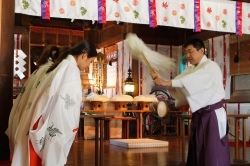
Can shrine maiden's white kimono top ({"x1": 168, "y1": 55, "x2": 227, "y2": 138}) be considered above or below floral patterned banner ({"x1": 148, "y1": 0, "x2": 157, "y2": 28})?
below

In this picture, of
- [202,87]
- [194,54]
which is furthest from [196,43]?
[202,87]

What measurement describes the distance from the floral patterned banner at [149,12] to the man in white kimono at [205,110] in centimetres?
152

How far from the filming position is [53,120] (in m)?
3.14

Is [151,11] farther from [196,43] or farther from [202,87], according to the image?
[202,87]

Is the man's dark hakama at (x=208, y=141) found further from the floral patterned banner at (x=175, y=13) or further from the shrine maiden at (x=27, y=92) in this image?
the floral patterned banner at (x=175, y=13)

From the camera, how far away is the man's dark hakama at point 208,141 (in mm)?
4062

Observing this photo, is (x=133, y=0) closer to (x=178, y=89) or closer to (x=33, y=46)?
(x=178, y=89)

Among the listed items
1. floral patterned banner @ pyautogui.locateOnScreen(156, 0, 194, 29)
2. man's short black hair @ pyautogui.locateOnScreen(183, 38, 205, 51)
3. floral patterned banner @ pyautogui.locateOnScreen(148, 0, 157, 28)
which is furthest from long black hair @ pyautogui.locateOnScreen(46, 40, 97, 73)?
floral patterned banner @ pyautogui.locateOnScreen(156, 0, 194, 29)

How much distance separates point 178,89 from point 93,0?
1.91 metres

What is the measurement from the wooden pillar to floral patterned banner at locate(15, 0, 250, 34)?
56 centimetres

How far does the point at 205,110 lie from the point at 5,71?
2.37 metres

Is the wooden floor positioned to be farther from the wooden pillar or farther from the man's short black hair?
the man's short black hair

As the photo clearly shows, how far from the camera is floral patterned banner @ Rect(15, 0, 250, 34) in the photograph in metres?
5.09

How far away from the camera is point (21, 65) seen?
7.80m
